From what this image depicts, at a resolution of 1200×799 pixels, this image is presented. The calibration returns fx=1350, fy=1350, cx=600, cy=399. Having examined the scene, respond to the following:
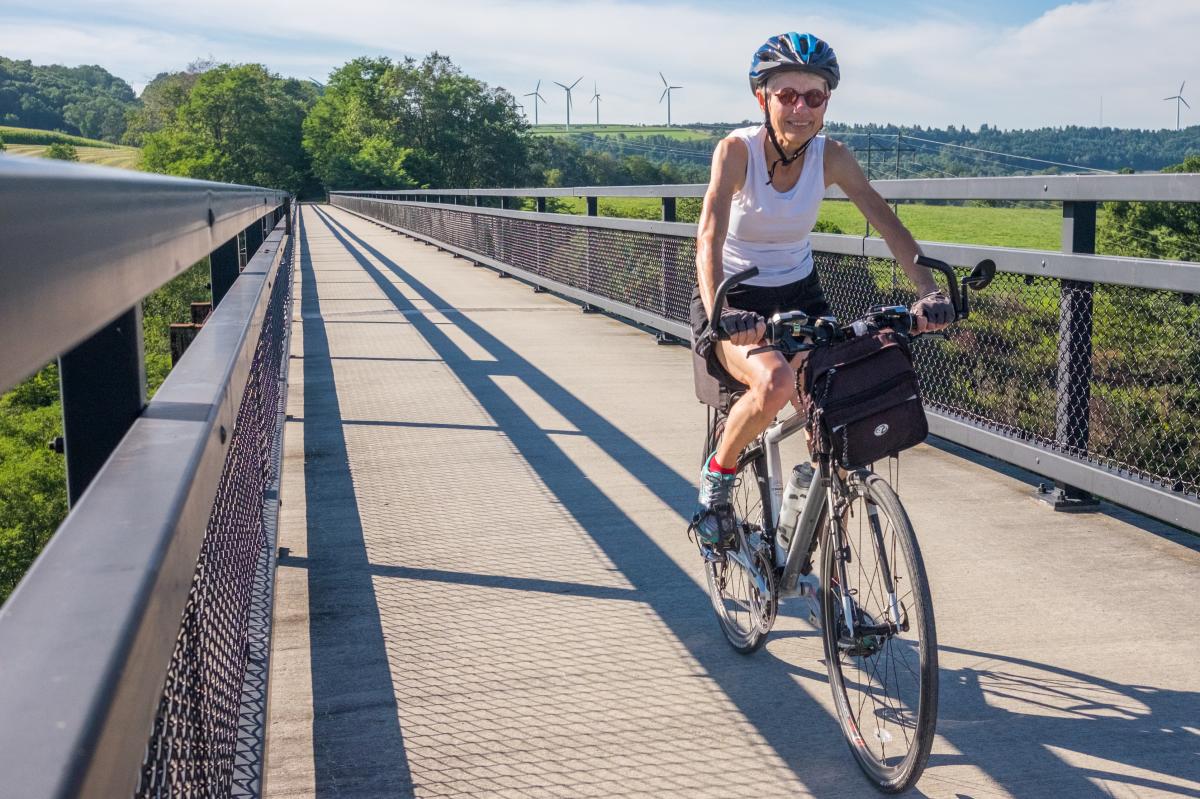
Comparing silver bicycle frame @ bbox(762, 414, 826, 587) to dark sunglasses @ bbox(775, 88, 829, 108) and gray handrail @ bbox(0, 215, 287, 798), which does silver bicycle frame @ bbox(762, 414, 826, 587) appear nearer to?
dark sunglasses @ bbox(775, 88, 829, 108)

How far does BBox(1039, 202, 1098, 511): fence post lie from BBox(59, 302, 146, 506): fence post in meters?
4.57

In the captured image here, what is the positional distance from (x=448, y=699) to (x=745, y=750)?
0.88 m

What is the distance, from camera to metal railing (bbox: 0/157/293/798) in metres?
0.84

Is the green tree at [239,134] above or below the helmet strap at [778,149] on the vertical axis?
above

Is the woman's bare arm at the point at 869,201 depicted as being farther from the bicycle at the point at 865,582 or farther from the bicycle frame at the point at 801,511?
the bicycle frame at the point at 801,511

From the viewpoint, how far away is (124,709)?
0.98 m

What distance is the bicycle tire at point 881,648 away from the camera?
9.75ft

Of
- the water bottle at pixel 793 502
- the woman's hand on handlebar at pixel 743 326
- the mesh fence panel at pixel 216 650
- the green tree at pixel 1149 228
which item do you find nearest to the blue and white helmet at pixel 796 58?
the woman's hand on handlebar at pixel 743 326

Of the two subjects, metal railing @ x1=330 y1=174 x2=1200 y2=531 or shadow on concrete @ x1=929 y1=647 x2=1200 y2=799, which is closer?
shadow on concrete @ x1=929 y1=647 x2=1200 y2=799

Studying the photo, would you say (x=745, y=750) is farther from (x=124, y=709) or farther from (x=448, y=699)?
(x=124, y=709)

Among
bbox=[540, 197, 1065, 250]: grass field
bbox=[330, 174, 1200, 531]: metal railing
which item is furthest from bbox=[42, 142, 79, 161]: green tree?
bbox=[540, 197, 1065, 250]: grass field

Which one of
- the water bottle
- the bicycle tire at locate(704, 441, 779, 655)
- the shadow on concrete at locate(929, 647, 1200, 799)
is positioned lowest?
the shadow on concrete at locate(929, 647, 1200, 799)

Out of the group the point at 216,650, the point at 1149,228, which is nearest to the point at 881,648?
the point at 216,650

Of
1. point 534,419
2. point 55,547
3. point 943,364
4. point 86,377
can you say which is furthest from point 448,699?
point 534,419
